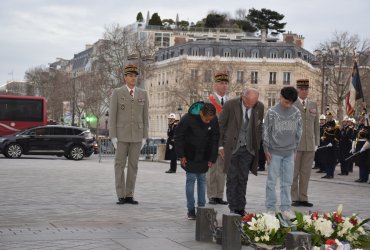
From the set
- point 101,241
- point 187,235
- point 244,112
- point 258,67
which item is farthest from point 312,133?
point 258,67

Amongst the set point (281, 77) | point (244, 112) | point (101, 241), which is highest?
point (281, 77)

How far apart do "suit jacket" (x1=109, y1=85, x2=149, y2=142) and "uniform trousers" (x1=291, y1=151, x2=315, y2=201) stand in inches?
112

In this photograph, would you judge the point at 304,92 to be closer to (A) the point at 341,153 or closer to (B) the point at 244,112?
(B) the point at 244,112

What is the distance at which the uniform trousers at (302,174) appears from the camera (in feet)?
42.7

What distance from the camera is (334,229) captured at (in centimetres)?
800

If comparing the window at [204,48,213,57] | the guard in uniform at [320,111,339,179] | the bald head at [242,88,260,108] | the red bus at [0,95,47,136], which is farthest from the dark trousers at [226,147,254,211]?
the window at [204,48,213,57]

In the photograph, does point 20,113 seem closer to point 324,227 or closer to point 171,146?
point 171,146

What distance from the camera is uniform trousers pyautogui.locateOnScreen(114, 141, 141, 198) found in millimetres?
12258

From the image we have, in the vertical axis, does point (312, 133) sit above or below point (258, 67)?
below

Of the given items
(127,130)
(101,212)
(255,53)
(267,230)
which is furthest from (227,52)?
(267,230)

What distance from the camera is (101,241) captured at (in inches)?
320

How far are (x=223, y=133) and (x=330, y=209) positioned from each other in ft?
8.23

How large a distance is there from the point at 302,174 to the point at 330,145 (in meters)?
10.7

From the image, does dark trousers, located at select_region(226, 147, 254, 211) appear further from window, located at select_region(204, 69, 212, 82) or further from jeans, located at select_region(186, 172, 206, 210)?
window, located at select_region(204, 69, 212, 82)
